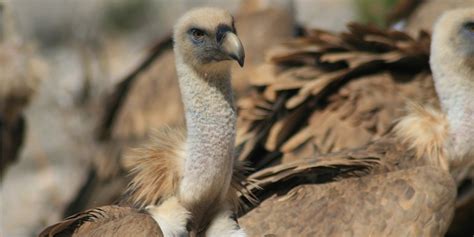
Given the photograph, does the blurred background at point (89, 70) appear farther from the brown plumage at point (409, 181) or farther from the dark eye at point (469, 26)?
the brown plumage at point (409, 181)

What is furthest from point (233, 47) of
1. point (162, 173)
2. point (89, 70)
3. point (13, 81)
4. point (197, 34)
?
point (89, 70)

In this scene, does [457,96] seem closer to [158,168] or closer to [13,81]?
[158,168]

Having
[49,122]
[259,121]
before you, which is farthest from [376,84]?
[49,122]

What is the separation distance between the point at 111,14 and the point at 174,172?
853 centimetres

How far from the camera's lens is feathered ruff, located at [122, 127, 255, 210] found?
4.26m

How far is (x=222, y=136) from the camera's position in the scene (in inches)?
163

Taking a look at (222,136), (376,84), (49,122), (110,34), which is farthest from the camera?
(110,34)

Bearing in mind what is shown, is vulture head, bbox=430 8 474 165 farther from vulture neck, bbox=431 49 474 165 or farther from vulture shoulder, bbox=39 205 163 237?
vulture shoulder, bbox=39 205 163 237

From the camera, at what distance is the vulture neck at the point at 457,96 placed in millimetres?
4715

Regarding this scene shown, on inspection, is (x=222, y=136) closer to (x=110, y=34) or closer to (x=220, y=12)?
(x=220, y=12)

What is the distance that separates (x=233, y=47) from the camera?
13.1 feet

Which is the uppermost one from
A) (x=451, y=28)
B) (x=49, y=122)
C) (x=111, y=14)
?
(x=451, y=28)

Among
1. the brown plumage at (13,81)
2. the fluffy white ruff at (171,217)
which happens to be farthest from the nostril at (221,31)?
the brown plumage at (13,81)

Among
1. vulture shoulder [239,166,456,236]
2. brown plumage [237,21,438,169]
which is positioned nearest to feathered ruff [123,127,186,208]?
vulture shoulder [239,166,456,236]
